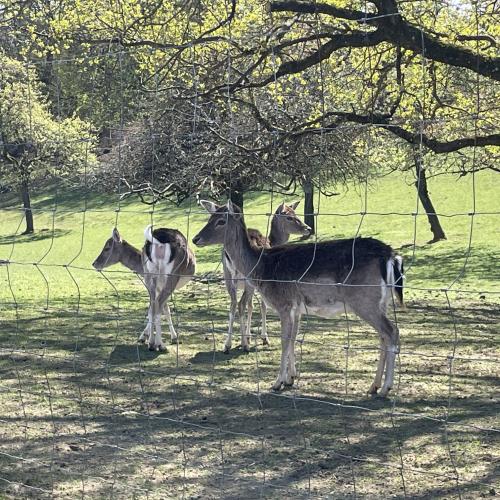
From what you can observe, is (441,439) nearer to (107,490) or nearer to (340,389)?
(340,389)

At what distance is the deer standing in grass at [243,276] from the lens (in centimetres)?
888

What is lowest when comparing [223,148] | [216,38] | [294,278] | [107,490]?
[107,490]

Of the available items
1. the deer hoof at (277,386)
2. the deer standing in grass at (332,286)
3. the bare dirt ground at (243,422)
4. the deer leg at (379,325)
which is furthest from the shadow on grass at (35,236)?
the deer leg at (379,325)

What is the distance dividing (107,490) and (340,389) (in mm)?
2866

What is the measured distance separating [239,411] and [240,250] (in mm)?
1876

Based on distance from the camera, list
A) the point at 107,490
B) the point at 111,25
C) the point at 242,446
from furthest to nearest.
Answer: the point at 111,25
the point at 242,446
the point at 107,490

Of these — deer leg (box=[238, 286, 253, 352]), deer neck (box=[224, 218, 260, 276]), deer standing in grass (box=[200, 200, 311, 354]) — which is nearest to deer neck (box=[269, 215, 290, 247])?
Answer: deer standing in grass (box=[200, 200, 311, 354])

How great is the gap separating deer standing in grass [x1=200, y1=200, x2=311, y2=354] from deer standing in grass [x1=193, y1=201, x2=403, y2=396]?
1.12 ft

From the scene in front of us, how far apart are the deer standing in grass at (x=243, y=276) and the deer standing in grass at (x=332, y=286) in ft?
1.12

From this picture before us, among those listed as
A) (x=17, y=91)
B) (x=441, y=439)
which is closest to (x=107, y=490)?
(x=441, y=439)

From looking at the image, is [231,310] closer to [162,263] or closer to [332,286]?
[162,263]

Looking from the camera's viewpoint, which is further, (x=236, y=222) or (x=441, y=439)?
(x=236, y=222)

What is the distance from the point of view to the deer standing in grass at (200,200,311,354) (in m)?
8.88

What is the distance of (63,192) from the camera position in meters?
36.1
